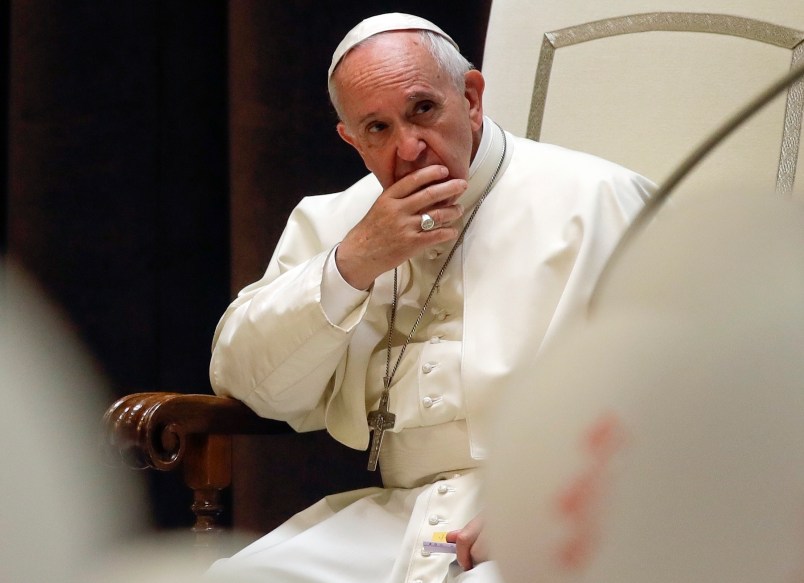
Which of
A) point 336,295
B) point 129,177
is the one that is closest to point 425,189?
point 336,295

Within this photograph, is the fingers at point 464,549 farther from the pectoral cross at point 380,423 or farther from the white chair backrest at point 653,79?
the white chair backrest at point 653,79

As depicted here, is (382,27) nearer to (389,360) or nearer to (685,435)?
(389,360)

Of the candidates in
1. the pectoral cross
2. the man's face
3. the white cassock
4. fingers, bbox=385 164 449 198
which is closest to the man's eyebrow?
the man's face

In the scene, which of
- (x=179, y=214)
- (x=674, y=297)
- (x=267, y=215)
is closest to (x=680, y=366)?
(x=674, y=297)

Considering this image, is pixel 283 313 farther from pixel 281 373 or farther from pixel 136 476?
pixel 136 476

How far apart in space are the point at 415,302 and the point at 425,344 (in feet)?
0.39

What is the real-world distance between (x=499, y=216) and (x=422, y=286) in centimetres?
22

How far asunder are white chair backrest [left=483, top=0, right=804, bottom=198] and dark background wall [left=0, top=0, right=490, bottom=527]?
2.88ft

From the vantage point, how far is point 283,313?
7.19 feet

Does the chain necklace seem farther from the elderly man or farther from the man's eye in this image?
the man's eye

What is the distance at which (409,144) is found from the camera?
2.06 metres

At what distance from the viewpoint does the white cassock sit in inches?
81.4

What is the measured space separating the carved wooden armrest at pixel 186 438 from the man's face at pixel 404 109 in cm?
57

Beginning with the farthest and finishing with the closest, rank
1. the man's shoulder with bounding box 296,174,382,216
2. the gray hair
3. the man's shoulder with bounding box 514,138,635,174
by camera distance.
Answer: the man's shoulder with bounding box 296,174,382,216
the man's shoulder with bounding box 514,138,635,174
the gray hair
